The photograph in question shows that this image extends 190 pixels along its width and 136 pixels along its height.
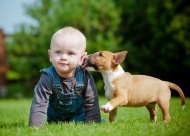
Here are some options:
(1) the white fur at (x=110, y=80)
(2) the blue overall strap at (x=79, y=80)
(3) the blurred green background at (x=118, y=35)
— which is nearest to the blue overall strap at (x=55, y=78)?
(2) the blue overall strap at (x=79, y=80)

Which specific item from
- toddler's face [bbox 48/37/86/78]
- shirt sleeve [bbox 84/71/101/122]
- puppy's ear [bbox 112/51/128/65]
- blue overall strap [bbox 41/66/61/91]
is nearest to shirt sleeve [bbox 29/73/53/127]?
blue overall strap [bbox 41/66/61/91]

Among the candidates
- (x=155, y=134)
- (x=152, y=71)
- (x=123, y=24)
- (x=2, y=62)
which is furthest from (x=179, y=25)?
(x=155, y=134)

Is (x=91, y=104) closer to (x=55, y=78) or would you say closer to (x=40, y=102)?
(x=55, y=78)

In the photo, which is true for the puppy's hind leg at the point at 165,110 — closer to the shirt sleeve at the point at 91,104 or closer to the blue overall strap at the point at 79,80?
the shirt sleeve at the point at 91,104

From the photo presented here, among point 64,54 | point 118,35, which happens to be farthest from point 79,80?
point 118,35

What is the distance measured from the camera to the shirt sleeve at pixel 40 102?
4863 millimetres

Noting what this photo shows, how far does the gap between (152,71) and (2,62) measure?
1045 cm

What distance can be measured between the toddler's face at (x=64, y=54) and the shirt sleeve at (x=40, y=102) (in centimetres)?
25

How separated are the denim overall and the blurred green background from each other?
13270 millimetres

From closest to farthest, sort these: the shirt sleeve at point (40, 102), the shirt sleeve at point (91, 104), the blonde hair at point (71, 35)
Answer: the shirt sleeve at point (40, 102) < the blonde hair at point (71, 35) < the shirt sleeve at point (91, 104)

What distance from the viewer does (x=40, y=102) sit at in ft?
16.3

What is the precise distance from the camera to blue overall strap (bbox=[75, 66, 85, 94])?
521 cm

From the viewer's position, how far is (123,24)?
2442cm

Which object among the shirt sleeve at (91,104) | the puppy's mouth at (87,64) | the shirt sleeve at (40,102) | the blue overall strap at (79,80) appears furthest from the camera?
the puppy's mouth at (87,64)
